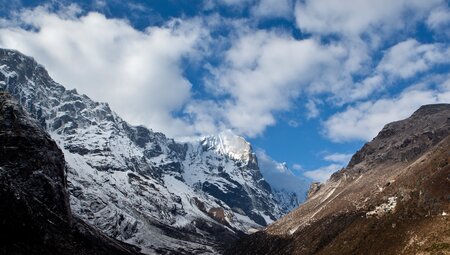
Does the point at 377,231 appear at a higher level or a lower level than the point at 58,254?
lower

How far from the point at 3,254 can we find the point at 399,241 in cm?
12154

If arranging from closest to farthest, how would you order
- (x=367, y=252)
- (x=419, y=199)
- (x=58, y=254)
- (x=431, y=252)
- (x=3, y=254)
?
(x=431, y=252), (x=3, y=254), (x=367, y=252), (x=419, y=199), (x=58, y=254)

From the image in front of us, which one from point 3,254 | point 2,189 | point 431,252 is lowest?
point 431,252

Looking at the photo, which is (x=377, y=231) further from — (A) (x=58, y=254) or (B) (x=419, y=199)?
(A) (x=58, y=254)

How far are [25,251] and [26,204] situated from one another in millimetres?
28364

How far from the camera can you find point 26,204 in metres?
197

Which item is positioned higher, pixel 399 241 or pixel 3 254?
pixel 3 254

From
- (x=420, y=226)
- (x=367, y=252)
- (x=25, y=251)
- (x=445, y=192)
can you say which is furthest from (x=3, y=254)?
(x=445, y=192)

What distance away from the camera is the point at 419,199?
→ 7219 inches

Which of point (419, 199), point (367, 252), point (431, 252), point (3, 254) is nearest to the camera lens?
point (431, 252)

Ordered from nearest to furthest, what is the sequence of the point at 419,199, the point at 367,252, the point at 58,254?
the point at 367,252
the point at 419,199
the point at 58,254

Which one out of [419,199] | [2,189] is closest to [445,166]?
[419,199]

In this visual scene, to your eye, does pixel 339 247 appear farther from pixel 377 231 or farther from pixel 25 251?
pixel 25 251

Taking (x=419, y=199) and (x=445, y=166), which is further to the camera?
(x=445, y=166)
